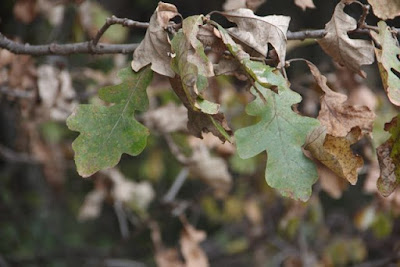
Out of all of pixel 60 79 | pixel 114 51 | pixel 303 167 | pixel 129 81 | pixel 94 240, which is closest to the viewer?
pixel 303 167

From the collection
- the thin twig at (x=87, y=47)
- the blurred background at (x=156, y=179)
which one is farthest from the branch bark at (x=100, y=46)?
the blurred background at (x=156, y=179)

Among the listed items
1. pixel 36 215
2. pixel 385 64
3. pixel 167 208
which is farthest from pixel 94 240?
pixel 385 64

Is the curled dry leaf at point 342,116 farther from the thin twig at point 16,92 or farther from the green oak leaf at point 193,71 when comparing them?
the thin twig at point 16,92

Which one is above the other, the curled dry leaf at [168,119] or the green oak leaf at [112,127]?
the green oak leaf at [112,127]

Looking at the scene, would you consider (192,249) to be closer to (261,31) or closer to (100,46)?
(100,46)

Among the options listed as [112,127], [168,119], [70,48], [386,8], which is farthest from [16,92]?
[386,8]

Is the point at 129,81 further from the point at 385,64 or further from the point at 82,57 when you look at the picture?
the point at 82,57
